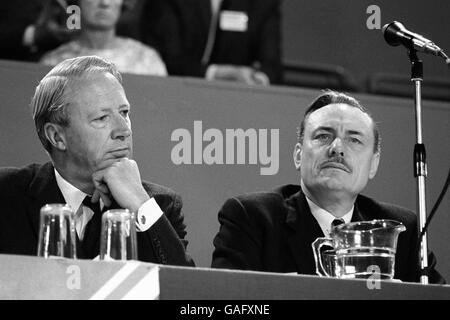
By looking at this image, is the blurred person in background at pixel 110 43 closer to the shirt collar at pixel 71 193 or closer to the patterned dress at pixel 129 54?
the patterned dress at pixel 129 54

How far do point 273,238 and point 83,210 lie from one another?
543 mm

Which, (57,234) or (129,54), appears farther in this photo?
(129,54)

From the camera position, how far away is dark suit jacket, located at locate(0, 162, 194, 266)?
222cm

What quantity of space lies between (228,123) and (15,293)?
5.82 ft

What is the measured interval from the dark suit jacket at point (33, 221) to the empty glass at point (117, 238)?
0.47 m

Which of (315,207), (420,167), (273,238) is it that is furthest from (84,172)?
(420,167)

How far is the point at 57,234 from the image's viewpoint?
172cm

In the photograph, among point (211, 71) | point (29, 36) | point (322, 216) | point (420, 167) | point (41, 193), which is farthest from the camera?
point (211, 71)

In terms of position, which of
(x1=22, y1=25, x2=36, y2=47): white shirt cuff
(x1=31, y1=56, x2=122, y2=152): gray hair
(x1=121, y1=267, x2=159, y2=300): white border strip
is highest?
(x1=22, y1=25, x2=36, y2=47): white shirt cuff

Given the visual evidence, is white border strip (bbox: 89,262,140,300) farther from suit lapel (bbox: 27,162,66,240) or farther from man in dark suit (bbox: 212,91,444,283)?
man in dark suit (bbox: 212,91,444,283)

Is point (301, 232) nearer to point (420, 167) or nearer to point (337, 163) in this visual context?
point (337, 163)

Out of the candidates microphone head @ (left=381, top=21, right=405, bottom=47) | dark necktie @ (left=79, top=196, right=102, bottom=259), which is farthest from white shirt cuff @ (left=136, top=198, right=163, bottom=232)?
microphone head @ (left=381, top=21, right=405, bottom=47)

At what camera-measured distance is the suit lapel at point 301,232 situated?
8.25 feet
